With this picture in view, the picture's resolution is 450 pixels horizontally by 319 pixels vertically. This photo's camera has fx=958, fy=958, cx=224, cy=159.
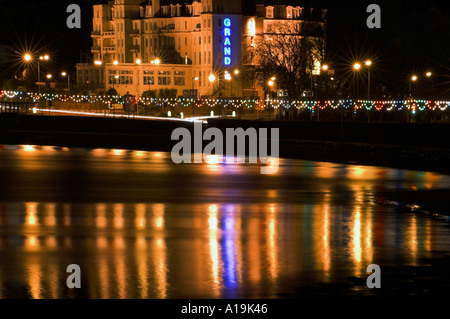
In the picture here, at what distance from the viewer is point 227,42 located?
14038 centimetres

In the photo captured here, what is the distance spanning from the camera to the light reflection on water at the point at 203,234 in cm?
1627

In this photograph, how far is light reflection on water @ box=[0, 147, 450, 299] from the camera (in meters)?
16.3

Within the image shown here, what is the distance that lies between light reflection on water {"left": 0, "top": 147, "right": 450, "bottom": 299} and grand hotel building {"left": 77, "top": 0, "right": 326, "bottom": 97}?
9861 cm

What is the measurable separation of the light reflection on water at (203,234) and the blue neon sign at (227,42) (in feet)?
340

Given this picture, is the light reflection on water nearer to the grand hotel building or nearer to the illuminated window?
the grand hotel building

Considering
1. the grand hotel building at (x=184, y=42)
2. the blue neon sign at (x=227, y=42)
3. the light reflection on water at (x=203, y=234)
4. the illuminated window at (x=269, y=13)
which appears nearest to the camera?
the light reflection on water at (x=203, y=234)

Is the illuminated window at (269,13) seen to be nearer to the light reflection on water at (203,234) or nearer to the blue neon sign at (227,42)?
the blue neon sign at (227,42)

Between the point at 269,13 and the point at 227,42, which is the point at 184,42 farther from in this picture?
the point at 269,13

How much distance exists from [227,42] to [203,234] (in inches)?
4734

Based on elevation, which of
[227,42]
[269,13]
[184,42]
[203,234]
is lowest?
[203,234]

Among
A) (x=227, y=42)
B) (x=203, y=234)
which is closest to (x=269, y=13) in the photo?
(x=227, y=42)

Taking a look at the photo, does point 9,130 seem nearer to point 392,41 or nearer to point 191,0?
point 392,41

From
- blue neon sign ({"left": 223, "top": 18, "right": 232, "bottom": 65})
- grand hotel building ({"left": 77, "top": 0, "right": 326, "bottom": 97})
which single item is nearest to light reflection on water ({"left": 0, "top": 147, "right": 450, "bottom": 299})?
grand hotel building ({"left": 77, "top": 0, "right": 326, "bottom": 97})

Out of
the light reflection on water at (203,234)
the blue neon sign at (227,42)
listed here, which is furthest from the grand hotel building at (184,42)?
the light reflection on water at (203,234)
